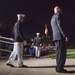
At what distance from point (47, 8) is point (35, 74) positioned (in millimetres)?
32861

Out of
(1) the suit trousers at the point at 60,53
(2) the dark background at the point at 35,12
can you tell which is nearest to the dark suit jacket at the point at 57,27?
(1) the suit trousers at the point at 60,53

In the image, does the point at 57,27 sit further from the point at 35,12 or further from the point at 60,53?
the point at 35,12

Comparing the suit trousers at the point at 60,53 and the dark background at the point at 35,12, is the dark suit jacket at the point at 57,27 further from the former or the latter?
the dark background at the point at 35,12

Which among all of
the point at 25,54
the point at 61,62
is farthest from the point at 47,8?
the point at 61,62

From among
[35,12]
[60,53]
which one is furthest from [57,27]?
[35,12]

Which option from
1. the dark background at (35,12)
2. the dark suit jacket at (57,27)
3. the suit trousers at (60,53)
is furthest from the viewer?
the dark background at (35,12)

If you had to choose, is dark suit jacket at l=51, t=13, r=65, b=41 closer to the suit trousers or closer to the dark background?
the suit trousers

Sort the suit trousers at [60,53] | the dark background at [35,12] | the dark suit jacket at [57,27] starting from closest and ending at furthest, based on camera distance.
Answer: the dark suit jacket at [57,27] < the suit trousers at [60,53] < the dark background at [35,12]

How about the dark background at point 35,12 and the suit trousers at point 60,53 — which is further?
the dark background at point 35,12

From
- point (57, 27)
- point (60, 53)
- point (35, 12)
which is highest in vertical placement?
point (35, 12)

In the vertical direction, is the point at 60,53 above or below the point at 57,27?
below

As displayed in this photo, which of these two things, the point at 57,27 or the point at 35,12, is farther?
the point at 35,12

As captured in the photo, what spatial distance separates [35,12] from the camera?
139 ft

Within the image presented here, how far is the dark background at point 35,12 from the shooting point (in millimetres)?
→ 40438
